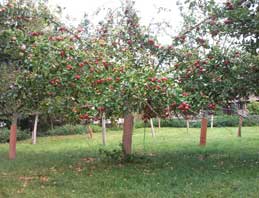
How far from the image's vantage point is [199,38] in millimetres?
7414

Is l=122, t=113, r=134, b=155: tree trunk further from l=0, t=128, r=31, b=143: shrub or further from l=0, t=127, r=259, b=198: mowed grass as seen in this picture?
l=0, t=128, r=31, b=143: shrub

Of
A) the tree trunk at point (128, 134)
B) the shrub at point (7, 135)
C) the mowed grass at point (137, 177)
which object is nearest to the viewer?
the mowed grass at point (137, 177)

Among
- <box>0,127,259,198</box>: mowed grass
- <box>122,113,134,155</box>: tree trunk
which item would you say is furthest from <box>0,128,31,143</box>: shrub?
<box>122,113,134,155</box>: tree trunk

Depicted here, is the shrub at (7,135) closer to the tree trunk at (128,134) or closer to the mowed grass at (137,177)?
the mowed grass at (137,177)

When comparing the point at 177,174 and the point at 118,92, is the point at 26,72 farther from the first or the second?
the point at 177,174

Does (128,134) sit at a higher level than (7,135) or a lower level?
higher

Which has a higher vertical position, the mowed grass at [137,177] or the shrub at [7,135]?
the shrub at [7,135]

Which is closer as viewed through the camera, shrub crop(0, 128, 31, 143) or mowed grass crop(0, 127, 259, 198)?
mowed grass crop(0, 127, 259, 198)

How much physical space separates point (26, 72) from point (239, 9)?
3.42 meters

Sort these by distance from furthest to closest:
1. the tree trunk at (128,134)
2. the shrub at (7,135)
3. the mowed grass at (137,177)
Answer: the shrub at (7,135), the tree trunk at (128,134), the mowed grass at (137,177)

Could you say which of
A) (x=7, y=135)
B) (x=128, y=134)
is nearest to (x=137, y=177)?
(x=128, y=134)

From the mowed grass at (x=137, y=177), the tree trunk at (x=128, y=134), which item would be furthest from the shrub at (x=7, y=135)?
the tree trunk at (x=128, y=134)

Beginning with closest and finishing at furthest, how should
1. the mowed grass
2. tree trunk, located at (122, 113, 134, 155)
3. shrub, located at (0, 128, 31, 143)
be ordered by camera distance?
the mowed grass, tree trunk, located at (122, 113, 134, 155), shrub, located at (0, 128, 31, 143)

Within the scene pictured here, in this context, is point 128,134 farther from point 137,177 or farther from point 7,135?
point 7,135
